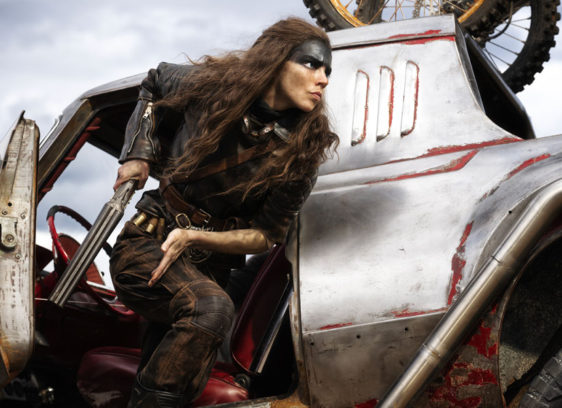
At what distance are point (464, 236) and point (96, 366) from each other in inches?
63.3

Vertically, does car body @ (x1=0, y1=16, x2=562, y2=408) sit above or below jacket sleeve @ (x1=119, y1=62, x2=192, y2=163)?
below

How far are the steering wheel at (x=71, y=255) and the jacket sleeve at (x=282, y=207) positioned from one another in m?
0.98

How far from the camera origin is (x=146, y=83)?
2971mm

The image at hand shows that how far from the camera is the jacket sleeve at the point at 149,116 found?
2.84m

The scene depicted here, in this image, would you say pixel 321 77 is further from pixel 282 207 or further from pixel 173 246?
pixel 173 246

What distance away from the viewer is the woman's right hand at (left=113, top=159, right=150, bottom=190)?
9.18 feet

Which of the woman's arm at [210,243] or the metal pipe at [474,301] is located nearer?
the metal pipe at [474,301]

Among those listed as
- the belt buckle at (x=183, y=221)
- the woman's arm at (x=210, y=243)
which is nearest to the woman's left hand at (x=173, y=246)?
the woman's arm at (x=210, y=243)

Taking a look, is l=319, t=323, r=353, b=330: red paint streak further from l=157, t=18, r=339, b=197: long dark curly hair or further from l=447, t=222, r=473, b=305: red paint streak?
l=157, t=18, r=339, b=197: long dark curly hair

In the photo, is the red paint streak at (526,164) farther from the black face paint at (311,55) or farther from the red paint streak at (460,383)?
the black face paint at (311,55)

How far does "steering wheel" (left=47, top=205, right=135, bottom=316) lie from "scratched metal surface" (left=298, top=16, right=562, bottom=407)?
47.2 inches

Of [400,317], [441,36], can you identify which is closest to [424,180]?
[400,317]

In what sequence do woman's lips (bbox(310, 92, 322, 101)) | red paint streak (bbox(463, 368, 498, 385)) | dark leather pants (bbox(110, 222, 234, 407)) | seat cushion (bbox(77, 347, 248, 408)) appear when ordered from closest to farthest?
red paint streak (bbox(463, 368, 498, 385)), dark leather pants (bbox(110, 222, 234, 407)), woman's lips (bbox(310, 92, 322, 101)), seat cushion (bbox(77, 347, 248, 408))

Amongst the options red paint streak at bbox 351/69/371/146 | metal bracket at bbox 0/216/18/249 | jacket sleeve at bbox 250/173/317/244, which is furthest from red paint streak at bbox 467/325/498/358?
metal bracket at bbox 0/216/18/249
